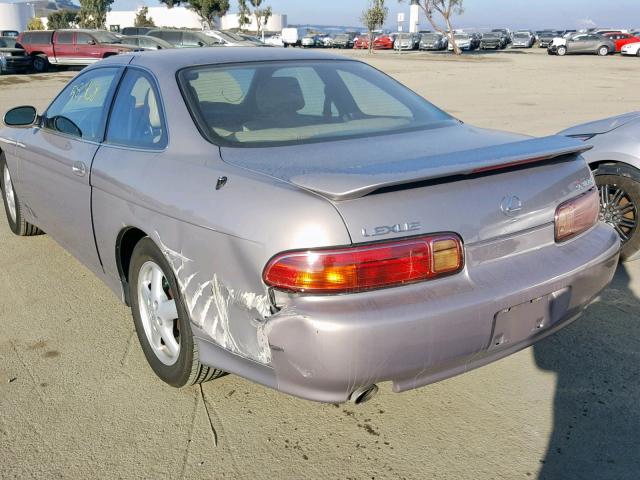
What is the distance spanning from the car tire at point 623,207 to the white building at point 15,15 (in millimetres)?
98663

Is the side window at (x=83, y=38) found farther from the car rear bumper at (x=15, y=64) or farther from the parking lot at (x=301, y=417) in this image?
the parking lot at (x=301, y=417)

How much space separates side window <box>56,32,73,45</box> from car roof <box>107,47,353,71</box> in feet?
87.1

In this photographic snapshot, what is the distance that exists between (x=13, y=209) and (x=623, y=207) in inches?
188

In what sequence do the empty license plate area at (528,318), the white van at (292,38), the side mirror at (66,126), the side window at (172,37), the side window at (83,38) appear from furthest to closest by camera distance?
1. the white van at (292,38)
2. the side window at (172,37)
3. the side window at (83,38)
4. the side mirror at (66,126)
5. the empty license plate area at (528,318)

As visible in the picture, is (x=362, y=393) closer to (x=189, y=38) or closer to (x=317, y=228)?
(x=317, y=228)

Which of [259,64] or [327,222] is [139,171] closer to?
[259,64]

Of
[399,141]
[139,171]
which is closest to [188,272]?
[139,171]

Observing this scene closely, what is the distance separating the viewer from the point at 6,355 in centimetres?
344

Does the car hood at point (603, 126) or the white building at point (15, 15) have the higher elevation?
the white building at point (15, 15)

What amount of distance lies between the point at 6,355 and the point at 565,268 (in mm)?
2857

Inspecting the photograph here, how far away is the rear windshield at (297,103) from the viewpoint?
3.02 meters

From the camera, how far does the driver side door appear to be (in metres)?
3.61

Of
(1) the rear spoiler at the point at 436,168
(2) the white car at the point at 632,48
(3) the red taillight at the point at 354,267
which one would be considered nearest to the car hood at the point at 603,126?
(1) the rear spoiler at the point at 436,168

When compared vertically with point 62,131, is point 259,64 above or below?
above
